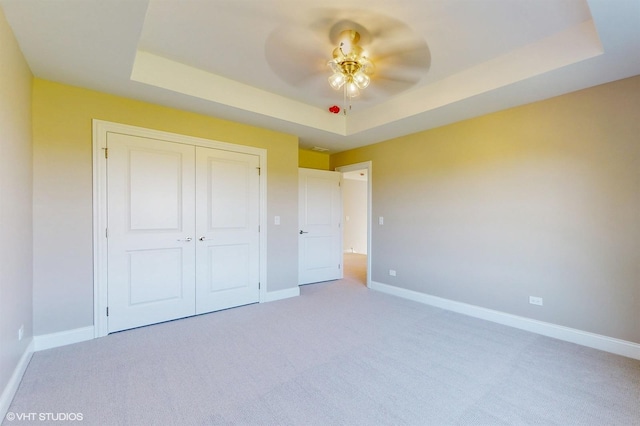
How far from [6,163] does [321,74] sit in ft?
8.34

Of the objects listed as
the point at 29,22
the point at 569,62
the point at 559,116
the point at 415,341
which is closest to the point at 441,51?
the point at 569,62

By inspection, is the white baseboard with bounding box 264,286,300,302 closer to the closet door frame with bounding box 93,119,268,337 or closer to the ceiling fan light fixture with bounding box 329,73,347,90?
the closet door frame with bounding box 93,119,268,337

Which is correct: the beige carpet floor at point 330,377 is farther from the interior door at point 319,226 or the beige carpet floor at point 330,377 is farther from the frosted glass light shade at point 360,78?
the frosted glass light shade at point 360,78

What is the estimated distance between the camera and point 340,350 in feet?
8.34

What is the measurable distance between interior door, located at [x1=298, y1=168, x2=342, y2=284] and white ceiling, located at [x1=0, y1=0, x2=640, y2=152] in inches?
71.9

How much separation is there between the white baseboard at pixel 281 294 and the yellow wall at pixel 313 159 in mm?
2300

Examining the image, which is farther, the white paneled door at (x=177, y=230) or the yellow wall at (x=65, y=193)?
the white paneled door at (x=177, y=230)

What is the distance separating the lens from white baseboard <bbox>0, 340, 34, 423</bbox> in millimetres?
1682

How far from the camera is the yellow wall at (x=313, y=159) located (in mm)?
5258

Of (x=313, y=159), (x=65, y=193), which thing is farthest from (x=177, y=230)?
(x=313, y=159)

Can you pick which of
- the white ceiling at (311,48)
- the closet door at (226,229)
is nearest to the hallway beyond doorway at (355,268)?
the closet door at (226,229)

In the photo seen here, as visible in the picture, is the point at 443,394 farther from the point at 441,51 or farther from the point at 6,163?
the point at 6,163

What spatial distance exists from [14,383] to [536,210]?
15.2 feet

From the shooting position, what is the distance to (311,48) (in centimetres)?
243
